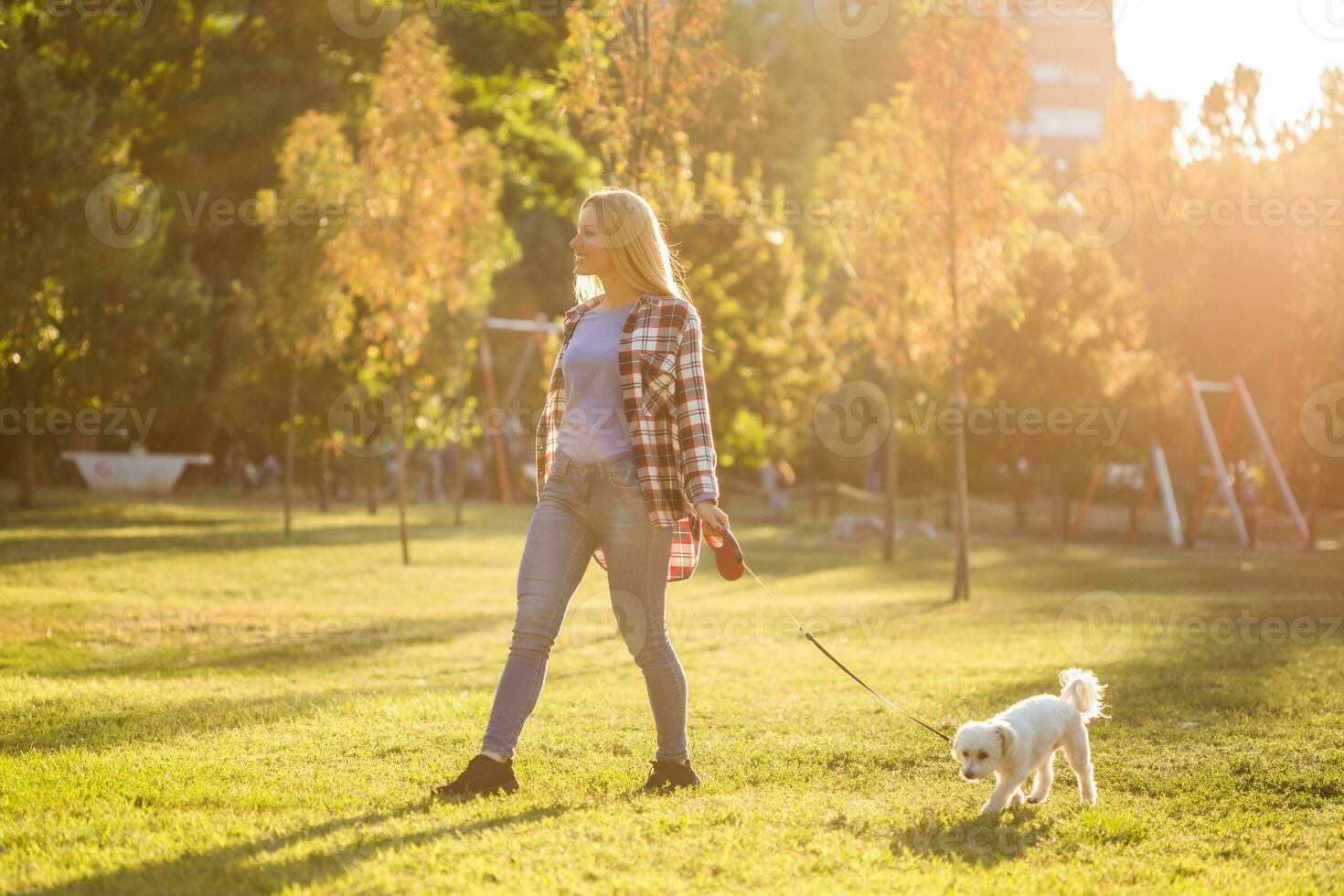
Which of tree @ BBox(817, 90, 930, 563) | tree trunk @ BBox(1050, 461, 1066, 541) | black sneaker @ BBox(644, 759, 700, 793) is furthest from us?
tree trunk @ BBox(1050, 461, 1066, 541)

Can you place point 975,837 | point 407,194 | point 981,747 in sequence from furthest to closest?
point 407,194 → point 981,747 → point 975,837

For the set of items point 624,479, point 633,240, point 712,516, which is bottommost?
point 712,516

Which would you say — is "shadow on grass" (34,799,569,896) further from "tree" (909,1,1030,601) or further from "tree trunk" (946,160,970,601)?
"tree trunk" (946,160,970,601)

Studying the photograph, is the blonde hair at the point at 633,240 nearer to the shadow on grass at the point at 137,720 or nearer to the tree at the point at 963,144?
the shadow on grass at the point at 137,720

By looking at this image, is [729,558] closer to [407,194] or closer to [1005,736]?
[1005,736]

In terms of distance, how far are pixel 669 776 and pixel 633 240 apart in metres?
2.21

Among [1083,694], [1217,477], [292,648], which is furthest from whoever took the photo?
[1217,477]

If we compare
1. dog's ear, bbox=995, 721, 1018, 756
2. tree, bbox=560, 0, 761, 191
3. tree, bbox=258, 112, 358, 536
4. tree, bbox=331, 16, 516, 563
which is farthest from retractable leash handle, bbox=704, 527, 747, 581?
tree, bbox=258, 112, 358, 536

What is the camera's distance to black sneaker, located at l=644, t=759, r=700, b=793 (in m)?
5.58

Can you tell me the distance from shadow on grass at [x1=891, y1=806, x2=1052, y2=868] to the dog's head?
20cm

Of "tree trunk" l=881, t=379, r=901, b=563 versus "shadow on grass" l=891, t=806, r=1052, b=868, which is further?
"tree trunk" l=881, t=379, r=901, b=563

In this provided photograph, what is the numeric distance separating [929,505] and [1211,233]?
1104 centimetres

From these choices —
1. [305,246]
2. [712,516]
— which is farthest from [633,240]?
[305,246]

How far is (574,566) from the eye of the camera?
538 cm
